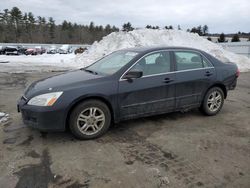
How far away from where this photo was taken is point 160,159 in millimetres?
3740

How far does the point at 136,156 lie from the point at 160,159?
35 cm

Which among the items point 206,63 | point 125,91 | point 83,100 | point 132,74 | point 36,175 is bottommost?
point 36,175

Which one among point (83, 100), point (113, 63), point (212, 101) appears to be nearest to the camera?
point (83, 100)

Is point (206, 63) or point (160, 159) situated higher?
point (206, 63)

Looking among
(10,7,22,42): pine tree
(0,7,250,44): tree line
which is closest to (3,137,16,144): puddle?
(0,7,250,44): tree line

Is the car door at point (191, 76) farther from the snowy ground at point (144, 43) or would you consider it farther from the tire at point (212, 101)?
the snowy ground at point (144, 43)

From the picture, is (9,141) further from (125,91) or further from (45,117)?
(125,91)

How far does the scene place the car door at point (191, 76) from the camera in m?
5.26

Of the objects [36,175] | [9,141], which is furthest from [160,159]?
[9,141]

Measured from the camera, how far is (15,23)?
Result: 3034 inches

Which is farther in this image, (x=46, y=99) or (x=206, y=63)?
(x=206, y=63)

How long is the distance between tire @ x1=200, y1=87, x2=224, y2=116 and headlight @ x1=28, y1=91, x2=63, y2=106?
320cm

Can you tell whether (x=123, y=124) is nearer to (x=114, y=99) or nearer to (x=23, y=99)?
(x=114, y=99)

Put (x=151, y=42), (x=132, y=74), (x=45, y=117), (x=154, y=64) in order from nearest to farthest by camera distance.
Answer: (x=45, y=117) → (x=132, y=74) → (x=154, y=64) → (x=151, y=42)
